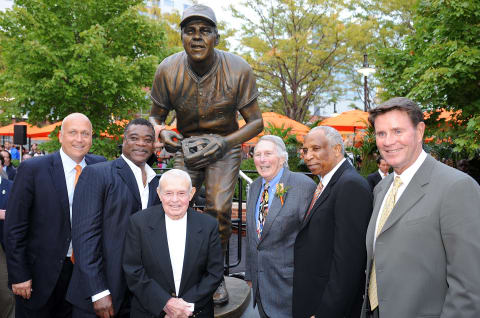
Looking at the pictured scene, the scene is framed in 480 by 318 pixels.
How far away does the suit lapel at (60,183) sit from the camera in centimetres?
305

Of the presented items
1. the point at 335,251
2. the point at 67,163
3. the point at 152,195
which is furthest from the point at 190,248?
the point at 67,163

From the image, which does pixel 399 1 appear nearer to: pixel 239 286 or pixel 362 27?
pixel 362 27

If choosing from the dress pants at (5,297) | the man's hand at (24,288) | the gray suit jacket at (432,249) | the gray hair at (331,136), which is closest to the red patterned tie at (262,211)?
the gray hair at (331,136)

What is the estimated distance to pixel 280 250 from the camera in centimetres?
294

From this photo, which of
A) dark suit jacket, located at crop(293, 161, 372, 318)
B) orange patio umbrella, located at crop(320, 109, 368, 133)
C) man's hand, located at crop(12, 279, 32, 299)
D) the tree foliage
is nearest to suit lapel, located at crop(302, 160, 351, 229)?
dark suit jacket, located at crop(293, 161, 372, 318)

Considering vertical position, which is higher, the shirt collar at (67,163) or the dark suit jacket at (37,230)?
the shirt collar at (67,163)

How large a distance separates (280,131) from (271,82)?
39.1ft

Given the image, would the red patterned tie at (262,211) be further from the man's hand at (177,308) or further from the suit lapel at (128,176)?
the suit lapel at (128,176)

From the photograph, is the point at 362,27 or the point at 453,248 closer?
the point at 453,248

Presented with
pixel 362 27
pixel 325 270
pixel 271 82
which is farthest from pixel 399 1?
pixel 325 270

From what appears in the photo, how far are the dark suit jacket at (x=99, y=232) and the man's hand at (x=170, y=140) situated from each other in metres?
0.89

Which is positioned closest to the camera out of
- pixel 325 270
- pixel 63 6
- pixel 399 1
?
pixel 325 270

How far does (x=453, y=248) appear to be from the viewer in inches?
71.8

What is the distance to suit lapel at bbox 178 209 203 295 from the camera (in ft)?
8.59
